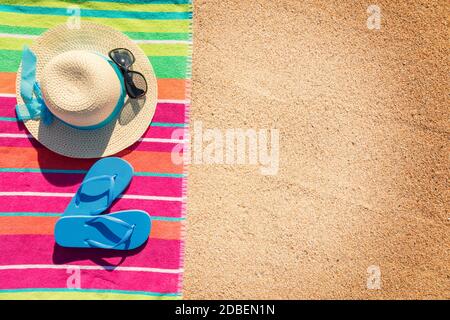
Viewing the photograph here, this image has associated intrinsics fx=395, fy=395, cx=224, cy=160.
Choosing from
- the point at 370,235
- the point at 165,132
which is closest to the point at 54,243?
the point at 165,132

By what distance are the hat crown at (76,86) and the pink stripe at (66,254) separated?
2.30ft

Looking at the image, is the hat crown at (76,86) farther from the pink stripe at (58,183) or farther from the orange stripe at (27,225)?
the orange stripe at (27,225)

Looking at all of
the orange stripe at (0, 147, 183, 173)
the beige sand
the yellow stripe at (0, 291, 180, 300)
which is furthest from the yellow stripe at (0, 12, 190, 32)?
the yellow stripe at (0, 291, 180, 300)

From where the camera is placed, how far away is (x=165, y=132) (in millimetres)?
2082

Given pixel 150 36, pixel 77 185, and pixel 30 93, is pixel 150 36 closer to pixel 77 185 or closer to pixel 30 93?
pixel 30 93

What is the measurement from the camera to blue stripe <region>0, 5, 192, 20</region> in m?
2.07

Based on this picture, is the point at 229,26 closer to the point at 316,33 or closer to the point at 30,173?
the point at 316,33

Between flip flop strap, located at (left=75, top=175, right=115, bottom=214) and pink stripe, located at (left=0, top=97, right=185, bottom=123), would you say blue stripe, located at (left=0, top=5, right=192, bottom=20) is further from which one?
flip flop strap, located at (left=75, top=175, right=115, bottom=214)

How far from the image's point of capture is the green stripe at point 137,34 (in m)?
2.06

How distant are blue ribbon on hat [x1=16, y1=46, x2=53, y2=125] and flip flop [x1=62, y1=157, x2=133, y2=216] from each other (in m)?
0.35

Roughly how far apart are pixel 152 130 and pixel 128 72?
317mm

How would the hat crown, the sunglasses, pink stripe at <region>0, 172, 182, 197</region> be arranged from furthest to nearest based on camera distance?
pink stripe at <region>0, 172, 182, 197</region>
the sunglasses
the hat crown
